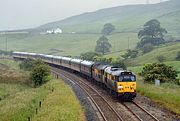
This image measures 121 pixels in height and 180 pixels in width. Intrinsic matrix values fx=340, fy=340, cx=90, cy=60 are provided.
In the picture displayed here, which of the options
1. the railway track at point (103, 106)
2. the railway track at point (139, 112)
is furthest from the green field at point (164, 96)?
the railway track at point (103, 106)

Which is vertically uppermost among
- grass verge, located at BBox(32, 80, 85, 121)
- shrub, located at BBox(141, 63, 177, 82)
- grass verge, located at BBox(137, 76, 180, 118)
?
shrub, located at BBox(141, 63, 177, 82)

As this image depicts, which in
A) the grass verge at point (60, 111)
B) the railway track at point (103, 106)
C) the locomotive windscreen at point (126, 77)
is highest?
the locomotive windscreen at point (126, 77)

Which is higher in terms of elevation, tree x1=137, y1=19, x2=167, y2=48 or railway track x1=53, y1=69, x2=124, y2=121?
tree x1=137, y1=19, x2=167, y2=48

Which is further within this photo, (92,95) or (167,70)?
(167,70)

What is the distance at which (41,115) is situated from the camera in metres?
31.0

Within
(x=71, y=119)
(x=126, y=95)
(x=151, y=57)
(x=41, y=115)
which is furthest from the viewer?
(x=151, y=57)

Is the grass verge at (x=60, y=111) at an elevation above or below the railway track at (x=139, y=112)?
above

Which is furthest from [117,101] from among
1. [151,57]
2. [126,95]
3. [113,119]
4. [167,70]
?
[151,57]

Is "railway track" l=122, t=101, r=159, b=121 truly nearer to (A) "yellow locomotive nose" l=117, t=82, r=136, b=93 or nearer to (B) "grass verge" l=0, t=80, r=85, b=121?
(A) "yellow locomotive nose" l=117, t=82, r=136, b=93

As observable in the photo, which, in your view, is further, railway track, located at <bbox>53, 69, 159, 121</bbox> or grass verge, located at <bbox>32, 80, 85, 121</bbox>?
railway track, located at <bbox>53, 69, 159, 121</bbox>

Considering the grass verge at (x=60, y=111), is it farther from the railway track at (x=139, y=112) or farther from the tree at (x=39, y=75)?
the tree at (x=39, y=75)

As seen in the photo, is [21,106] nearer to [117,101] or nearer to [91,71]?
[117,101]

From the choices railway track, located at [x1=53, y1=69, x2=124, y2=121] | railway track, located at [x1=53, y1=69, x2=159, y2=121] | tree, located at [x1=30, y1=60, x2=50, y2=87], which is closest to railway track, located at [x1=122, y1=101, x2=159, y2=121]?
railway track, located at [x1=53, y1=69, x2=159, y2=121]

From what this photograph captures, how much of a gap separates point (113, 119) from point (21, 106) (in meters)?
13.4
